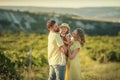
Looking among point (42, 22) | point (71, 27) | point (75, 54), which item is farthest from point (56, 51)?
point (42, 22)

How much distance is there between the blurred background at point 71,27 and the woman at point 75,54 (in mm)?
2590

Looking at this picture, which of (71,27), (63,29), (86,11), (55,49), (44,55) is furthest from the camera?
(86,11)

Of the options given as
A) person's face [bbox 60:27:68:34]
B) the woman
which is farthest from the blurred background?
person's face [bbox 60:27:68:34]

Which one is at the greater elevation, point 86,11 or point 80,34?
point 86,11

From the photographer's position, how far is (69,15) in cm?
898

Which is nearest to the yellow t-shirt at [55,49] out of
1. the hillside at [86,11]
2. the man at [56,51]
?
the man at [56,51]

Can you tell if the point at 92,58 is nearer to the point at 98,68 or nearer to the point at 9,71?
the point at 98,68

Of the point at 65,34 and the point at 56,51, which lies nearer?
the point at 56,51

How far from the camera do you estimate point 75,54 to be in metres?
5.49

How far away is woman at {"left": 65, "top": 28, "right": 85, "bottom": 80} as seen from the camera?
552 centimetres

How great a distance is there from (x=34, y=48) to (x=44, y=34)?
0.41 m

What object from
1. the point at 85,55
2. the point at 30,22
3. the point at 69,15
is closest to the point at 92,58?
the point at 85,55

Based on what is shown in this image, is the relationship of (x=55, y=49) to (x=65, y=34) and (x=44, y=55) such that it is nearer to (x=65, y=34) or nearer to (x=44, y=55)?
(x=65, y=34)

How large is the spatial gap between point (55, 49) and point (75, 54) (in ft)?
0.98
